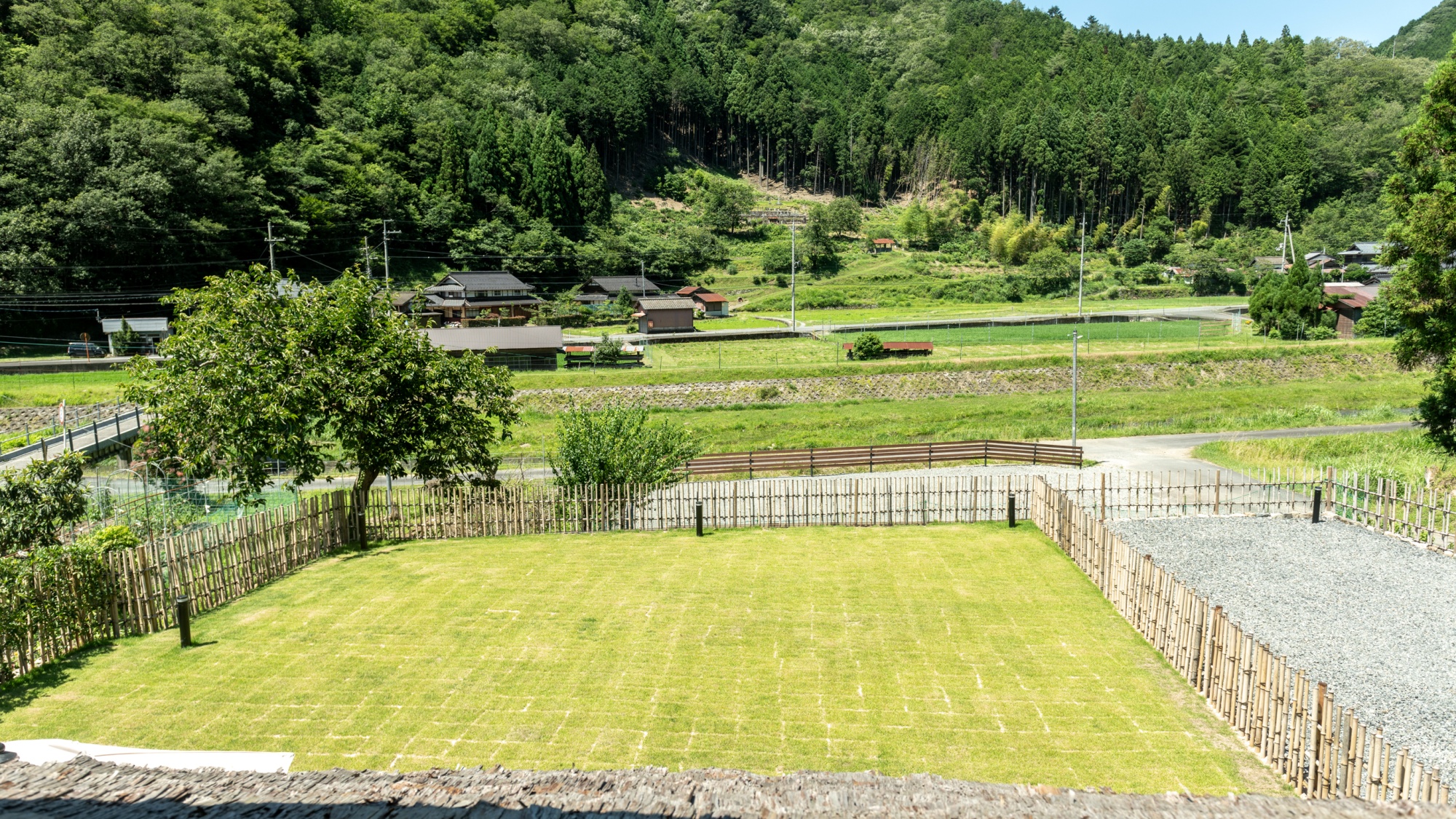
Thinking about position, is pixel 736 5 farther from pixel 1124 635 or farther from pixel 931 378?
pixel 1124 635

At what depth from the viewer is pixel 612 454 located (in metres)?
24.4

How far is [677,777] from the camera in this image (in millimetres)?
7707

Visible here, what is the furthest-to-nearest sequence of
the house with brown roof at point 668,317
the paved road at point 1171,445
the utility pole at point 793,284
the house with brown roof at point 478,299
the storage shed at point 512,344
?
the house with brown roof at point 478,299 → the house with brown roof at point 668,317 → the utility pole at point 793,284 → the storage shed at point 512,344 → the paved road at point 1171,445

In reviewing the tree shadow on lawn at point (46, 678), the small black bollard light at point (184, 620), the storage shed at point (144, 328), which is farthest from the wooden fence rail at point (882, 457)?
the storage shed at point (144, 328)

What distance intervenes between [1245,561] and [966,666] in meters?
9.62

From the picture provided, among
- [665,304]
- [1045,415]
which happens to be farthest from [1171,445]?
[665,304]

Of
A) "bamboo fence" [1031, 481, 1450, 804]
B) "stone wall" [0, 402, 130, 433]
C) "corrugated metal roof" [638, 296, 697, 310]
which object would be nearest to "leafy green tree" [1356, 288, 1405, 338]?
"corrugated metal roof" [638, 296, 697, 310]

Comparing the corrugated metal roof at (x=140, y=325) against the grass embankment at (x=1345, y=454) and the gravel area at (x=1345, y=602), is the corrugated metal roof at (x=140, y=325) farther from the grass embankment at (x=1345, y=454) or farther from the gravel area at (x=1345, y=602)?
the grass embankment at (x=1345, y=454)

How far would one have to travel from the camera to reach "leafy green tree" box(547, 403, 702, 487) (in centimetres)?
2430

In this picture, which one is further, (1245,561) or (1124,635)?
(1245,561)

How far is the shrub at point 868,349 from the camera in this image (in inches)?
2256

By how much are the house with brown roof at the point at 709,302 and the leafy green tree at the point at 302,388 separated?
59016mm

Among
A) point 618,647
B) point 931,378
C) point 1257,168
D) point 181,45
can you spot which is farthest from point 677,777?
point 1257,168

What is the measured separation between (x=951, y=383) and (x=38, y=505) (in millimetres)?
45133
